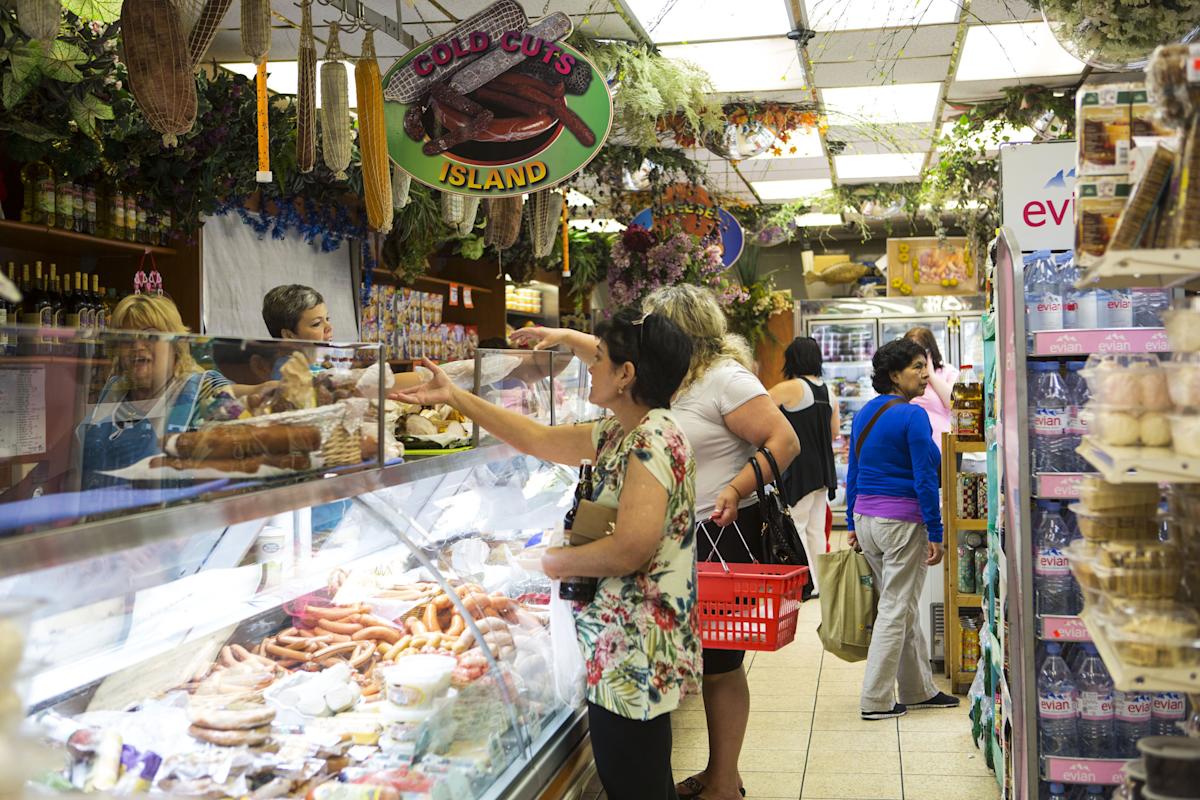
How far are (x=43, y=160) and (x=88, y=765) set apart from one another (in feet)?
10.1

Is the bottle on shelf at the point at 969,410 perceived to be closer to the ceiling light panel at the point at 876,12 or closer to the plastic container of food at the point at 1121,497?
the ceiling light panel at the point at 876,12

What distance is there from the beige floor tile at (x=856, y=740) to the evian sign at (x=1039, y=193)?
252cm

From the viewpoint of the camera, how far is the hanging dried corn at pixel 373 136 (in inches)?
144

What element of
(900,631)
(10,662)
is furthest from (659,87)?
(10,662)

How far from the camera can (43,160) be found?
439 cm

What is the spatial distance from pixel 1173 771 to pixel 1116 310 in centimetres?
204

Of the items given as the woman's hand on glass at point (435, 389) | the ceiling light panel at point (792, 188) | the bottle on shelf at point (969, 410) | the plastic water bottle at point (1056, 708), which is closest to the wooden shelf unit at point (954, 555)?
the bottle on shelf at point (969, 410)

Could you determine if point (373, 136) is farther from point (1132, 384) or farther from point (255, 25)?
point (1132, 384)

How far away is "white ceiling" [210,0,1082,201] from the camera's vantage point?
552cm

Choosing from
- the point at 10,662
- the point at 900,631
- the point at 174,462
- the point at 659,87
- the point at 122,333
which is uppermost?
the point at 659,87

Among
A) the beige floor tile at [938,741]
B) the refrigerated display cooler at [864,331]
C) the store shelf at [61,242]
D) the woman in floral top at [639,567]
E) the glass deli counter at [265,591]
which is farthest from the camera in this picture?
the refrigerated display cooler at [864,331]

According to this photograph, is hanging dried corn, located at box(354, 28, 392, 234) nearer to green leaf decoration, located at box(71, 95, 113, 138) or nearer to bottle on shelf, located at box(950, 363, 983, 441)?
green leaf decoration, located at box(71, 95, 113, 138)

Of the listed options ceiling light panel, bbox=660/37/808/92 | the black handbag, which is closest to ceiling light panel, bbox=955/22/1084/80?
ceiling light panel, bbox=660/37/808/92

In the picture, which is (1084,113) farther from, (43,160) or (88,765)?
(43,160)
